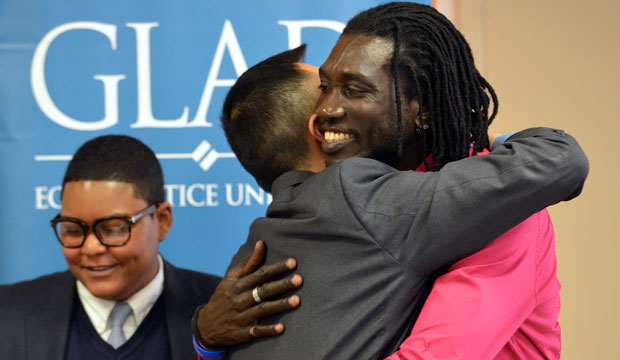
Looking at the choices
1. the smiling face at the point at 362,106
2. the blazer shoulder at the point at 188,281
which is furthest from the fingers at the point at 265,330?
the blazer shoulder at the point at 188,281

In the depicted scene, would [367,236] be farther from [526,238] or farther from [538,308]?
[538,308]

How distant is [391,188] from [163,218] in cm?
143

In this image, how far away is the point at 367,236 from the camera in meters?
1.18

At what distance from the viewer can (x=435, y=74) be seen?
1.41 metres

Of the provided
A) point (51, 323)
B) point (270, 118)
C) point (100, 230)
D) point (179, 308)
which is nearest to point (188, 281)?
point (179, 308)

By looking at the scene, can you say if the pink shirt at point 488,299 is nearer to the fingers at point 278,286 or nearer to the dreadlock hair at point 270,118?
the fingers at point 278,286

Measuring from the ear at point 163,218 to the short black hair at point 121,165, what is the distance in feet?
0.09

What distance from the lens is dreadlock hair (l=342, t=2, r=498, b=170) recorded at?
1404 mm

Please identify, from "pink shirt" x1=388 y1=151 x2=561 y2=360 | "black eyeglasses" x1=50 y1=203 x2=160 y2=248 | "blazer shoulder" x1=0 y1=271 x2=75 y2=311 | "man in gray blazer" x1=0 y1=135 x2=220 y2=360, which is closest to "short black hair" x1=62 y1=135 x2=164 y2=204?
"man in gray blazer" x1=0 y1=135 x2=220 y2=360

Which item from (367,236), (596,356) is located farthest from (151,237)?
(596,356)

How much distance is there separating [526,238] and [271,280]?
1.72 ft

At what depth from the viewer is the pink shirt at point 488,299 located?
45.7 inches

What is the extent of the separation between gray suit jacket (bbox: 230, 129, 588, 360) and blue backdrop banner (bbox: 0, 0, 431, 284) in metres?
1.36

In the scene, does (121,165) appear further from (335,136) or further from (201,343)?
(335,136)
